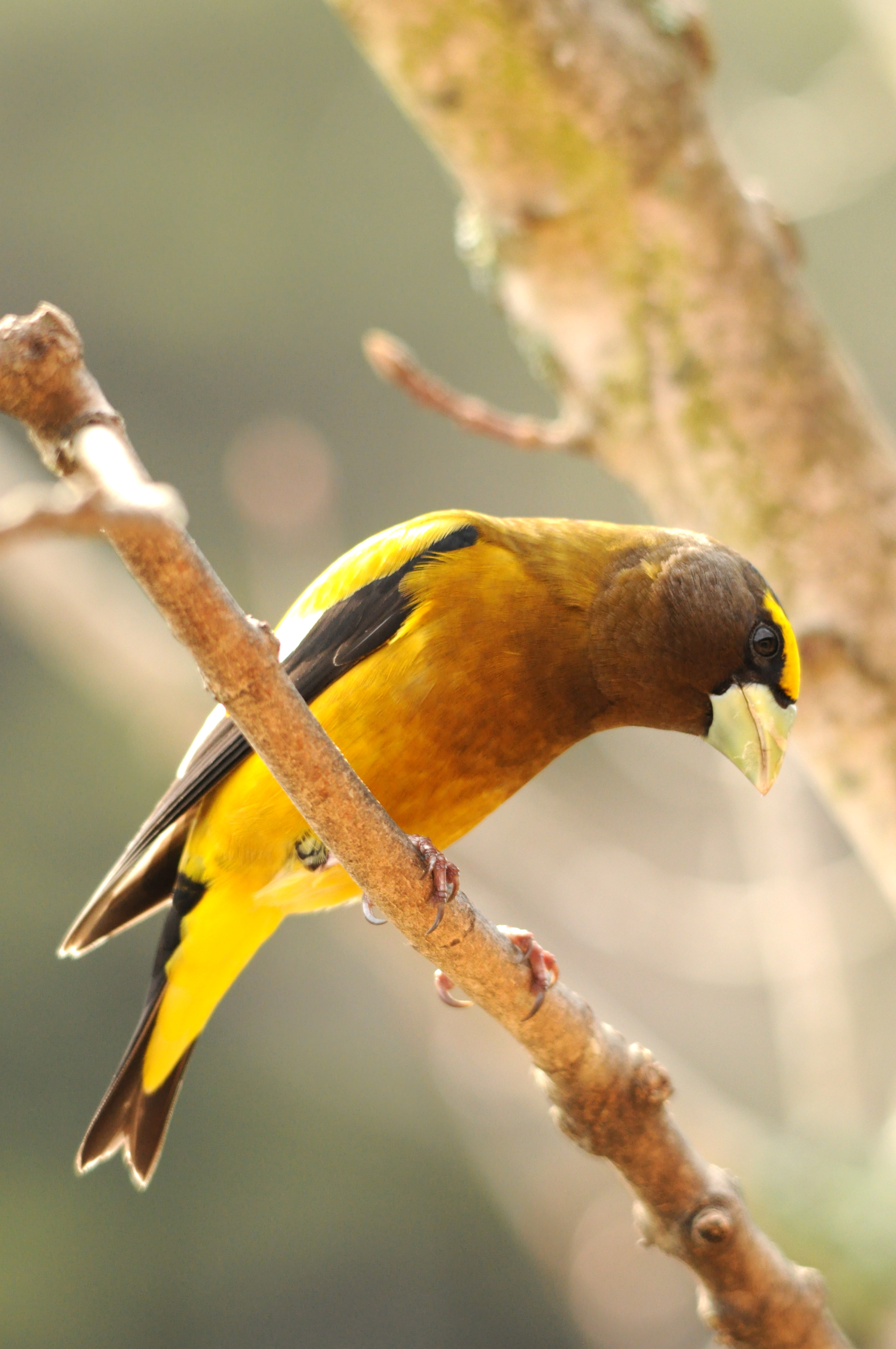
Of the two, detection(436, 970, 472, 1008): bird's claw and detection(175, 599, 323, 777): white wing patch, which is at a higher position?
detection(175, 599, 323, 777): white wing patch

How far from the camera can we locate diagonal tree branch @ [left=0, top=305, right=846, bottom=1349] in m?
1.11

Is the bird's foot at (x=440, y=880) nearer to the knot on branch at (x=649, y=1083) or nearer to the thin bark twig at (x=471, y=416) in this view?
the knot on branch at (x=649, y=1083)

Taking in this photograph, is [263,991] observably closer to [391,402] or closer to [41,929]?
[41,929]

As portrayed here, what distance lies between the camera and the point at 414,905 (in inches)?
58.6

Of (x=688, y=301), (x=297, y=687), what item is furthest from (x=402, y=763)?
(x=688, y=301)

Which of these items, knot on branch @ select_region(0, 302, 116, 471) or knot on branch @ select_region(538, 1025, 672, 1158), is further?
knot on branch @ select_region(538, 1025, 672, 1158)

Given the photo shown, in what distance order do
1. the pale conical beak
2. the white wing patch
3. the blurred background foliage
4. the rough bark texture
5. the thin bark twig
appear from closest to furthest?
the pale conical beak < the white wing patch < the rough bark texture < the thin bark twig < the blurred background foliage

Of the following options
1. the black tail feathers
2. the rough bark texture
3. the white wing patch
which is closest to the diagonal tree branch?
the white wing patch

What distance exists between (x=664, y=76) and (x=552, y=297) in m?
0.45

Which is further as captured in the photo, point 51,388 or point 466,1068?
point 466,1068

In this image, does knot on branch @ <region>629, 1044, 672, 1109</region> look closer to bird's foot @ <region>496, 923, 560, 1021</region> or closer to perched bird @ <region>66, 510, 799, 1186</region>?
bird's foot @ <region>496, 923, 560, 1021</region>

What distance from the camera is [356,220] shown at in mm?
8453

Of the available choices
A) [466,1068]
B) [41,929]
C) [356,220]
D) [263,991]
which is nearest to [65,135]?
[356,220]

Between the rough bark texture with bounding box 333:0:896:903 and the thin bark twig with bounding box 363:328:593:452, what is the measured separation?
0.13m
